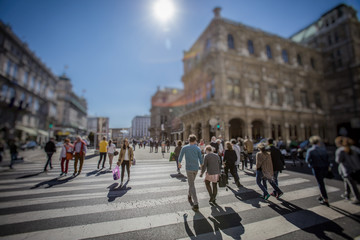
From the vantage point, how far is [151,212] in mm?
3572

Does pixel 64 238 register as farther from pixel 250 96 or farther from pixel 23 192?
pixel 250 96

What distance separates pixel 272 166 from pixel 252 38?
2804 centimetres

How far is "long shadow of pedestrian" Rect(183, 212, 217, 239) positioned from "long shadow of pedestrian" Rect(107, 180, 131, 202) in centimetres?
246

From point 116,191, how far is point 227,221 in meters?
3.82

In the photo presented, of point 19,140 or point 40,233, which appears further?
point 19,140

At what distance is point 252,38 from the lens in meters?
24.8

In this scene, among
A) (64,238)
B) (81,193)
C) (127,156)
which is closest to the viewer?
(64,238)

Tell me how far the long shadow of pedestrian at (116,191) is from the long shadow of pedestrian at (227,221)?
305 centimetres

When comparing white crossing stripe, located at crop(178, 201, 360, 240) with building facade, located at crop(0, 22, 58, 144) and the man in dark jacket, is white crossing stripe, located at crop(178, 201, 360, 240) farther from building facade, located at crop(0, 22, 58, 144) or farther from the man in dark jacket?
building facade, located at crop(0, 22, 58, 144)

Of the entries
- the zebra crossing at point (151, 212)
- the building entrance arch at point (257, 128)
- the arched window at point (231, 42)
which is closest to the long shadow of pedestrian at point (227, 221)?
the zebra crossing at point (151, 212)

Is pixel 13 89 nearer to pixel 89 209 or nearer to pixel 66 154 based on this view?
pixel 66 154

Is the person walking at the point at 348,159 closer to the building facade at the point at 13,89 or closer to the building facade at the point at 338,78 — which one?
the building facade at the point at 338,78

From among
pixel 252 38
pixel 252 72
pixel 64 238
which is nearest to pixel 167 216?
pixel 64 238

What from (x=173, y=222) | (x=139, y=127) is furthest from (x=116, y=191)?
(x=173, y=222)
